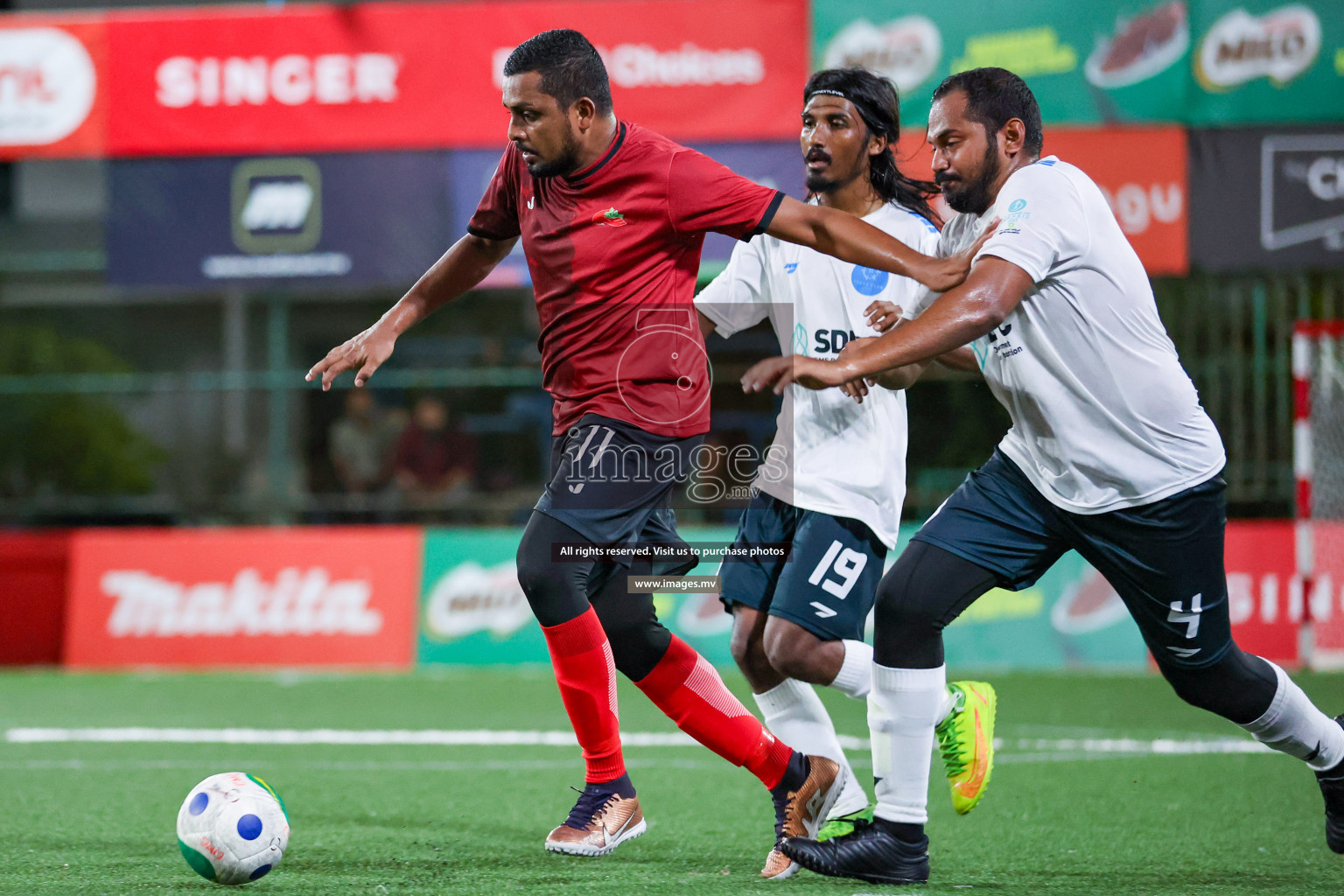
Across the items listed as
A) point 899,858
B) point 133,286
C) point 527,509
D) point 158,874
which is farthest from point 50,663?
point 899,858

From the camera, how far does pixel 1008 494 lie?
13.8 ft

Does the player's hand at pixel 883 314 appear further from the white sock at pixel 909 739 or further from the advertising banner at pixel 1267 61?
the advertising banner at pixel 1267 61

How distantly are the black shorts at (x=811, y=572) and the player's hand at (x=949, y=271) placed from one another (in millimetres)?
983

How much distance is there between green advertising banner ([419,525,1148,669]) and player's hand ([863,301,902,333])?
5.96 metres

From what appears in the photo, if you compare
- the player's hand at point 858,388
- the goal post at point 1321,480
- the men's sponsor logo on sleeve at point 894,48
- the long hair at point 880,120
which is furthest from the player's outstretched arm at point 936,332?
the men's sponsor logo on sleeve at point 894,48

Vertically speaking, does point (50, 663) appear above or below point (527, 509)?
below

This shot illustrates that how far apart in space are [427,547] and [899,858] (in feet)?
24.6

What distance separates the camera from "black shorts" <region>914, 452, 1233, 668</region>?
402 centimetres

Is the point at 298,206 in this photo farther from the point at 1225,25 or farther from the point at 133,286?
the point at 1225,25

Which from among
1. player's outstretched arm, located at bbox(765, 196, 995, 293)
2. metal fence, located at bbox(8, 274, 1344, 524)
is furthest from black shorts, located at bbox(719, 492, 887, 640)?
metal fence, located at bbox(8, 274, 1344, 524)

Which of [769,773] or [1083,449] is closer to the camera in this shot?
[1083,449]

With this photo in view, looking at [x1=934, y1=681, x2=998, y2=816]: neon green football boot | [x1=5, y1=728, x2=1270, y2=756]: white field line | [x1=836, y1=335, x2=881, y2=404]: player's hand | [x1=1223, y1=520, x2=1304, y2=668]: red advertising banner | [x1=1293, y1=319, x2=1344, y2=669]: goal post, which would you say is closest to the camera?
[x1=836, y1=335, x2=881, y2=404]: player's hand

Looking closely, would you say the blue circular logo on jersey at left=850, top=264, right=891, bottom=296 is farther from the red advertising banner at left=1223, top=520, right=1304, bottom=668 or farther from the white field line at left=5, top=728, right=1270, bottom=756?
the red advertising banner at left=1223, top=520, right=1304, bottom=668

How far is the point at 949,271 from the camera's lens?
3939mm
